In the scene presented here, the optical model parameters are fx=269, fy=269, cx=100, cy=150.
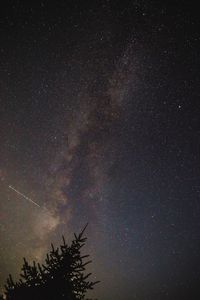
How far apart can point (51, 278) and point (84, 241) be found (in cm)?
139

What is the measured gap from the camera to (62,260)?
7594 millimetres

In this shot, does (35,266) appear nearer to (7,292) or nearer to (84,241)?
(7,292)

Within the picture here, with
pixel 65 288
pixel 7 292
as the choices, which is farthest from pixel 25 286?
pixel 65 288

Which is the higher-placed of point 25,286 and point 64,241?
point 64,241

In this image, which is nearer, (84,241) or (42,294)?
(42,294)

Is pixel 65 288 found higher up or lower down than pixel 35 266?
lower down

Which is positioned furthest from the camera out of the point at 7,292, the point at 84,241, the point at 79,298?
the point at 84,241

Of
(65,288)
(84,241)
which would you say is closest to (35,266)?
(65,288)

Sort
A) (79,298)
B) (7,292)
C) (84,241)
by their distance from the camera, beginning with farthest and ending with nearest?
(84,241) → (79,298) → (7,292)

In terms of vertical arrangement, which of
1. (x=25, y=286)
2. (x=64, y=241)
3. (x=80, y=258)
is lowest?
(x=25, y=286)

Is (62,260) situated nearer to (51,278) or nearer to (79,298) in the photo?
(51,278)

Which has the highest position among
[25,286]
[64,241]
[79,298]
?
[64,241]

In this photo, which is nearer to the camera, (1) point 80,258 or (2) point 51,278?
(2) point 51,278

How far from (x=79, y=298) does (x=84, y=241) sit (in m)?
1.52
